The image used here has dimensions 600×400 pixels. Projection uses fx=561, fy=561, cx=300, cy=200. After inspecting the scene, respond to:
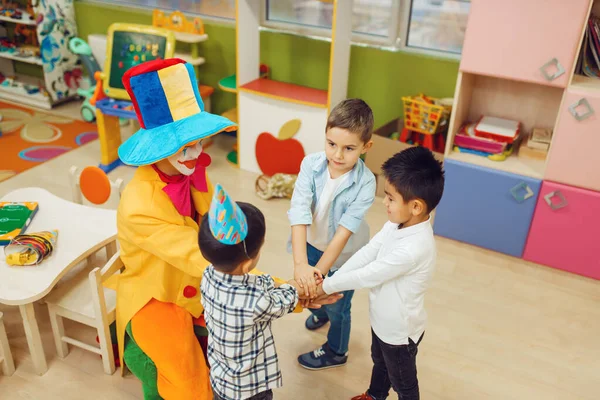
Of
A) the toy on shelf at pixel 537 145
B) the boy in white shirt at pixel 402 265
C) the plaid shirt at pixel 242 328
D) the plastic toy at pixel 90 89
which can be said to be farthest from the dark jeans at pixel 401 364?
the plastic toy at pixel 90 89

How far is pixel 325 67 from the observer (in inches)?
141

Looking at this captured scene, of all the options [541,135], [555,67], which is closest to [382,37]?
[541,135]

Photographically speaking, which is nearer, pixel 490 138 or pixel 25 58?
pixel 490 138

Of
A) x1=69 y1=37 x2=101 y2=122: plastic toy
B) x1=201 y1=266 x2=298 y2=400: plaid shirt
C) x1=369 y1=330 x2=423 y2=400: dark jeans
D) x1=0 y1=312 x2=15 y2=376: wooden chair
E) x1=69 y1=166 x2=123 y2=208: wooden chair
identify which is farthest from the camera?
x1=69 y1=37 x2=101 y2=122: plastic toy

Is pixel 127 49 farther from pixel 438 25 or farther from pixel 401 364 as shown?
pixel 401 364

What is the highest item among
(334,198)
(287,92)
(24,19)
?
(24,19)

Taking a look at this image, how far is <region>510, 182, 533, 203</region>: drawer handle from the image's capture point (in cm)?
266

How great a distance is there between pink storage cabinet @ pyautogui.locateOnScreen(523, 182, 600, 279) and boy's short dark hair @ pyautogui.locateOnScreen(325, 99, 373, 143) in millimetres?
1357

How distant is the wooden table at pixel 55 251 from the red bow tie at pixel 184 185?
48 cm

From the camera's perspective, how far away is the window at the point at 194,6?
13.1 ft

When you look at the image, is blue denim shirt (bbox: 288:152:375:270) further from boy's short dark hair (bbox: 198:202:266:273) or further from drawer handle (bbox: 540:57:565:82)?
drawer handle (bbox: 540:57:565:82)

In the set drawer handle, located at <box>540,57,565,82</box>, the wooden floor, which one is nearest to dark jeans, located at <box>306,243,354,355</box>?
the wooden floor

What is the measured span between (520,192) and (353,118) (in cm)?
140

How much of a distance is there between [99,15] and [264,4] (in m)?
1.40
